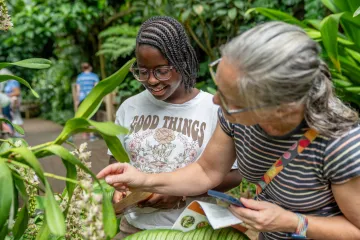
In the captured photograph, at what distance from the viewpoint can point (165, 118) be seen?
1.47 meters

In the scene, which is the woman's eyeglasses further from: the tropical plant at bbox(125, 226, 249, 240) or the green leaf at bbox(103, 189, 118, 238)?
the green leaf at bbox(103, 189, 118, 238)

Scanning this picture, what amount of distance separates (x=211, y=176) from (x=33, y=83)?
13.3 meters

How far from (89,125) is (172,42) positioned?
683mm

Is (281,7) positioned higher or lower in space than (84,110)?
lower

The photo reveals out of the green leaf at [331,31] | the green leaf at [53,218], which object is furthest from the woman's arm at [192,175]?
the green leaf at [331,31]

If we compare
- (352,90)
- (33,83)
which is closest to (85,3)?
(33,83)

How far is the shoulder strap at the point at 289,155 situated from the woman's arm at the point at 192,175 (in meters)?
0.17

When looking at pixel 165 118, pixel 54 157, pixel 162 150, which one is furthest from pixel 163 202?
pixel 54 157

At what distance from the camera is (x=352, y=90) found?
2.46 m

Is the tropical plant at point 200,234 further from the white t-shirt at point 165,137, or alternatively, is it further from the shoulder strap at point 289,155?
the white t-shirt at point 165,137

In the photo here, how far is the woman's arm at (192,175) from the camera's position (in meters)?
1.12

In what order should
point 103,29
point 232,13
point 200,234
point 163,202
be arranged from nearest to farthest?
point 200,234 < point 163,202 < point 232,13 < point 103,29

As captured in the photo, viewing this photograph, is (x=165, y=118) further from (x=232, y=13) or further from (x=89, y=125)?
(x=232, y=13)

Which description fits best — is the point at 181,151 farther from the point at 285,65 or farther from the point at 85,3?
the point at 85,3
